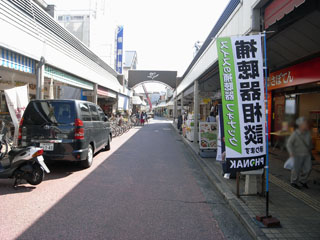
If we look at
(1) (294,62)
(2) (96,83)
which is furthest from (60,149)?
(2) (96,83)

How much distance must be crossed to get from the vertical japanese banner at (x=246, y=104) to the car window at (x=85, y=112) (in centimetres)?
396

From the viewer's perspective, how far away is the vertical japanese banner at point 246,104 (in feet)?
11.6

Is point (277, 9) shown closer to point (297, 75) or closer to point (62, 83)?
point (297, 75)

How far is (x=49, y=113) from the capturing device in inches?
223

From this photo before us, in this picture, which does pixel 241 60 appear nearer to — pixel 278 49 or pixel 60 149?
pixel 278 49

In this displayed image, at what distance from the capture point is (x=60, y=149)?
5523 millimetres

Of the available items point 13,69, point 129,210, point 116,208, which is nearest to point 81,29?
point 13,69

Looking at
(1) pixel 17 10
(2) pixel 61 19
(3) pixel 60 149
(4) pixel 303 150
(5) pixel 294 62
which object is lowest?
(3) pixel 60 149

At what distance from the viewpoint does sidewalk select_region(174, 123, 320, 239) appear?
306 centimetres

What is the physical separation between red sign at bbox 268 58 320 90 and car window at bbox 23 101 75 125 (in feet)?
21.0

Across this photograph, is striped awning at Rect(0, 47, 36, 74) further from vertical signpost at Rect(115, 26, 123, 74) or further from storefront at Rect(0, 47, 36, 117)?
vertical signpost at Rect(115, 26, 123, 74)

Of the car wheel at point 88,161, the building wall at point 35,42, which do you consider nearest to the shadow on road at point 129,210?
the car wheel at point 88,161

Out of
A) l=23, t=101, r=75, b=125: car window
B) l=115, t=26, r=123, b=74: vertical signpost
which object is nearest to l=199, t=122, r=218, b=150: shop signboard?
l=23, t=101, r=75, b=125: car window

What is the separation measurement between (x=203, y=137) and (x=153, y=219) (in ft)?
16.3
